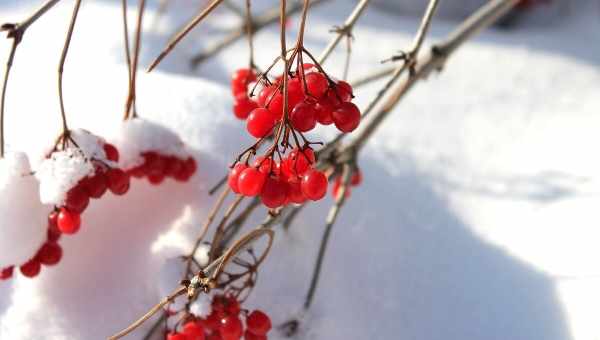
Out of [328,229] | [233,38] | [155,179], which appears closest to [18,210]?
[155,179]

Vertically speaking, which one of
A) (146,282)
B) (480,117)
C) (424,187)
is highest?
(480,117)

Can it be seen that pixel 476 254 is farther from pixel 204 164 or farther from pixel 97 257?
pixel 97 257

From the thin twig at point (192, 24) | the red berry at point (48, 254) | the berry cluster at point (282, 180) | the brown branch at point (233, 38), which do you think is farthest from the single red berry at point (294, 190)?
the brown branch at point (233, 38)

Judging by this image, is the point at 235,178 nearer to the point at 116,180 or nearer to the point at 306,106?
the point at 306,106

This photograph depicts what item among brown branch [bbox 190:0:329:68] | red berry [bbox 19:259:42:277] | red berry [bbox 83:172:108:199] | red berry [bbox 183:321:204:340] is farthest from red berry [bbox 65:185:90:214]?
brown branch [bbox 190:0:329:68]

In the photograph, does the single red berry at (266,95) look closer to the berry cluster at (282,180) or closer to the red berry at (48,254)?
the berry cluster at (282,180)

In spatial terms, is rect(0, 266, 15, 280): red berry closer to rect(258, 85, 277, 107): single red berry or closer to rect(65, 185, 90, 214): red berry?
rect(65, 185, 90, 214): red berry

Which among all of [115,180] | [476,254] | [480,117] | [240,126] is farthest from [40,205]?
[480,117]
